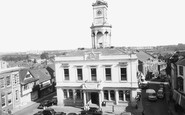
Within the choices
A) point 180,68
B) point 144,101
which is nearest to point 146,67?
point 144,101

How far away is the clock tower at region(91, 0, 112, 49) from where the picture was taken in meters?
35.7

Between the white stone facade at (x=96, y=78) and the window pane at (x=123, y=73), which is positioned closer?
the white stone facade at (x=96, y=78)

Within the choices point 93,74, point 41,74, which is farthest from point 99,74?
point 41,74

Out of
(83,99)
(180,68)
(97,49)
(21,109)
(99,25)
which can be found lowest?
(21,109)

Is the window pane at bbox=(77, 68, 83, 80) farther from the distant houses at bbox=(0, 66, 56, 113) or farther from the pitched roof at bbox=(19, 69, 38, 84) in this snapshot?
the pitched roof at bbox=(19, 69, 38, 84)

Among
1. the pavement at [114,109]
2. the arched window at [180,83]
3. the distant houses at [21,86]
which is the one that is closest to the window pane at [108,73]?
the pavement at [114,109]

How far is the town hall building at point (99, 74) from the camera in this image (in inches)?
1192

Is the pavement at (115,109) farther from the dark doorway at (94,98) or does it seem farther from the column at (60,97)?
the dark doorway at (94,98)

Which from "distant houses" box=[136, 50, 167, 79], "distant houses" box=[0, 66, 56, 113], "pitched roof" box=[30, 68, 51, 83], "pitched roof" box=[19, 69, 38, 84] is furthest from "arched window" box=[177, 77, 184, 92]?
"pitched roof" box=[30, 68, 51, 83]

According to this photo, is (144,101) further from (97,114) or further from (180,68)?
(97,114)

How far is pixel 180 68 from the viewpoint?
29281mm

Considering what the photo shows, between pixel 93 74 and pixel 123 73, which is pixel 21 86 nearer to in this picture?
pixel 93 74

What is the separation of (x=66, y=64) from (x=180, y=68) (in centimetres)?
2117

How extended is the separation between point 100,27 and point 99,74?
10436 mm
